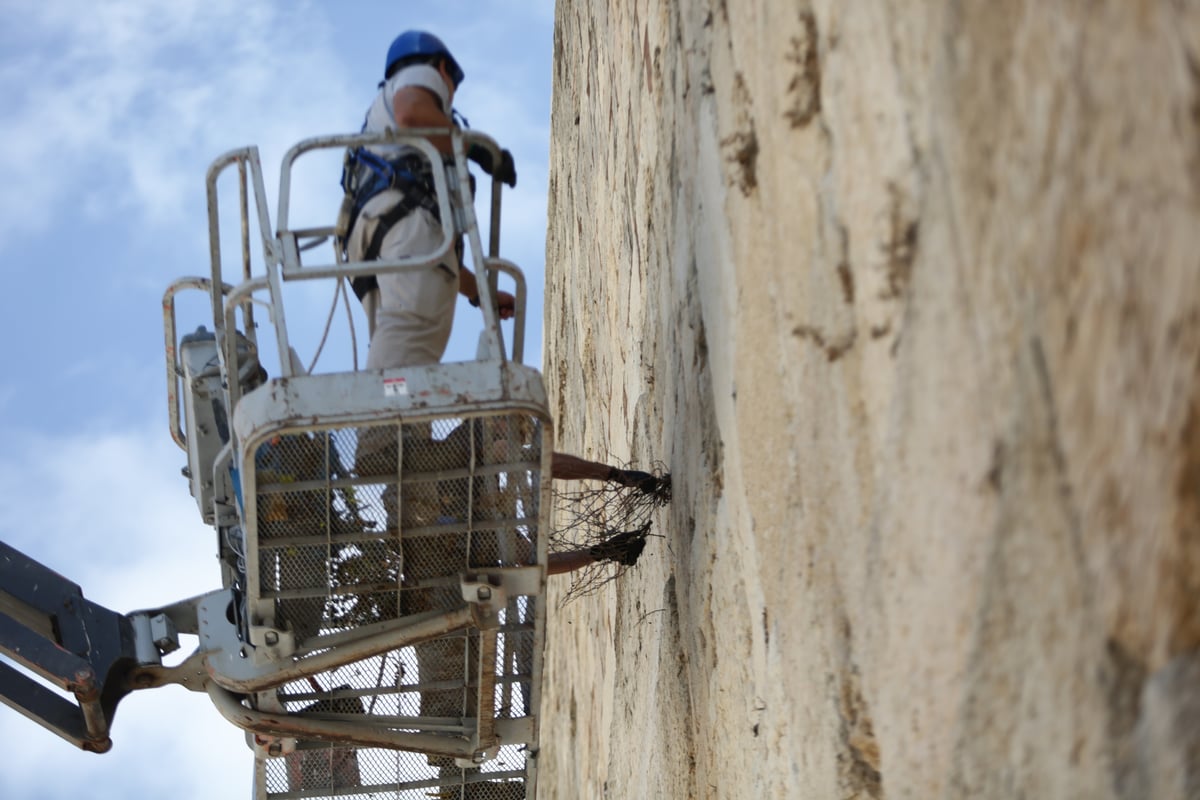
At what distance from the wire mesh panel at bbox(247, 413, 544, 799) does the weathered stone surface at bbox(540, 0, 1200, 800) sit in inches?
25.9

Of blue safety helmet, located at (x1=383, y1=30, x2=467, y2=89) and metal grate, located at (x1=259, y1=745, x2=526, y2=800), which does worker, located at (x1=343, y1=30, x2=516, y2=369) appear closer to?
blue safety helmet, located at (x1=383, y1=30, x2=467, y2=89)

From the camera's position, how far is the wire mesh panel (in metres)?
4.38

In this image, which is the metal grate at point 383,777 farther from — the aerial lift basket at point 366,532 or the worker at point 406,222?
the worker at point 406,222

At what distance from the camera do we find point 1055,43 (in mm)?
2398

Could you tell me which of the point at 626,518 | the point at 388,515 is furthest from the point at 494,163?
the point at 626,518

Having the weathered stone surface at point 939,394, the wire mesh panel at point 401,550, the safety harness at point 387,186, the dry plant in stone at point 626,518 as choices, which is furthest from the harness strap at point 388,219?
the dry plant in stone at point 626,518

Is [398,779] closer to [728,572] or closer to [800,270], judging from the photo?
[728,572]

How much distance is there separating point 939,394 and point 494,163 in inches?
97.3

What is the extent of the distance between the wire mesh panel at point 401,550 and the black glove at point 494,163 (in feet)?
3.41

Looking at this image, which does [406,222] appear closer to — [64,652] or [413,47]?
[413,47]

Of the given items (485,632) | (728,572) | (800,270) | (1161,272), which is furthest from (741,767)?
(1161,272)

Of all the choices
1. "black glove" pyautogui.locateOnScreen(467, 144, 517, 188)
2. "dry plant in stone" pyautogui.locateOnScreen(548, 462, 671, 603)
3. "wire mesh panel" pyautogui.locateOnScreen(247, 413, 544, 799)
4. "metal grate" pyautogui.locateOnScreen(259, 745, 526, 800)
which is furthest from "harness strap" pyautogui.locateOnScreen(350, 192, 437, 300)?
"metal grate" pyautogui.locateOnScreen(259, 745, 526, 800)

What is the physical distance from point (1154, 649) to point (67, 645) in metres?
4.40

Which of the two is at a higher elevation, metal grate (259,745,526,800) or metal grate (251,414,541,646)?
metal grate (251,414,541,646)
